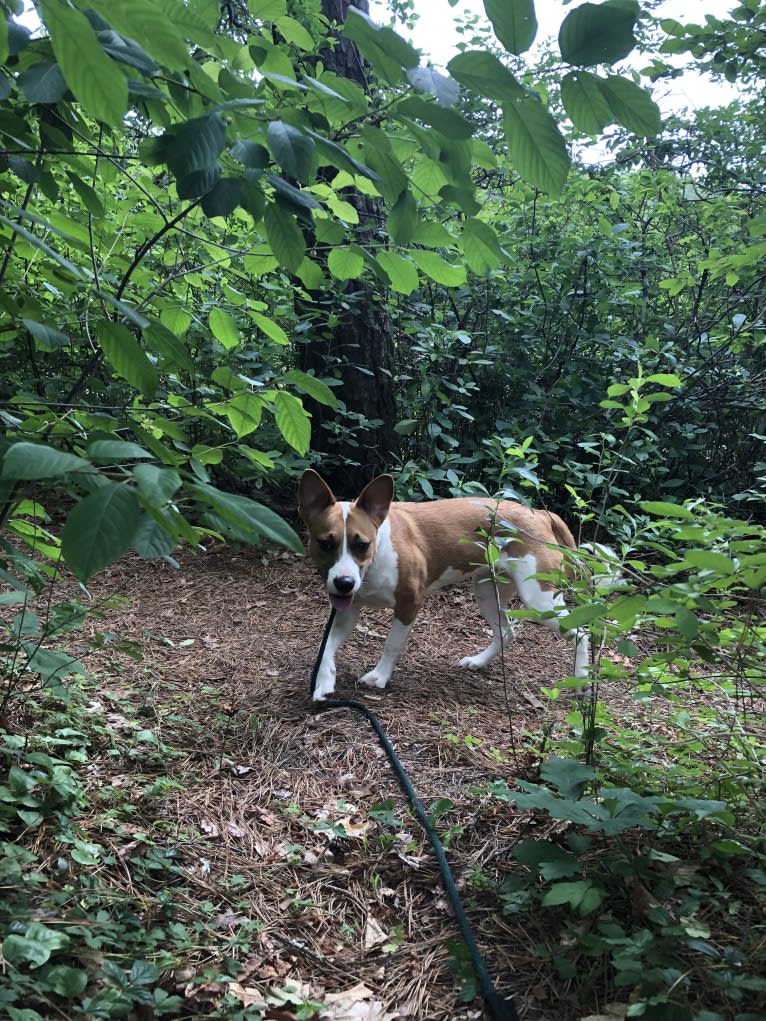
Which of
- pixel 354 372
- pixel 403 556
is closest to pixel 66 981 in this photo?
pixel 403 556

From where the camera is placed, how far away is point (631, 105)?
3.70 ft

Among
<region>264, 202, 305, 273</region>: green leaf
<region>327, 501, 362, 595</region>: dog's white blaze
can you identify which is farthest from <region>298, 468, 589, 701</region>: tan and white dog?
<region>264, 202, 305, 273</region>: green leaf

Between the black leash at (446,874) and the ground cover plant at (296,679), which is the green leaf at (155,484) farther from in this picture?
the black leash at (446,874)

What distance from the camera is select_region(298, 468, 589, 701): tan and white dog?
11.1ft

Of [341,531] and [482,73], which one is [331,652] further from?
[482,73]

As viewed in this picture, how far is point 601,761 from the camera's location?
2160 mm

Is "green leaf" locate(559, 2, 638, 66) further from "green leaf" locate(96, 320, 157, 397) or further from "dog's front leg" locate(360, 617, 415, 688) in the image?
"dog's front leg" locate(360, 617, 415, 688)

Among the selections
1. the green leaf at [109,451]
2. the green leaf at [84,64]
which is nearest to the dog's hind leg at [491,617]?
the green leaf at [109,451]

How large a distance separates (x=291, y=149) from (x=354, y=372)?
15.0ft

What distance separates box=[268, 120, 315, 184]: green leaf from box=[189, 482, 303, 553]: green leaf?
53cm

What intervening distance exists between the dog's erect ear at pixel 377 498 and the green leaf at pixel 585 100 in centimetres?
236

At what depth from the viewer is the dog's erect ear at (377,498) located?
349 cm

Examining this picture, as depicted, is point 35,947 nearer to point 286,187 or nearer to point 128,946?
point 128,946

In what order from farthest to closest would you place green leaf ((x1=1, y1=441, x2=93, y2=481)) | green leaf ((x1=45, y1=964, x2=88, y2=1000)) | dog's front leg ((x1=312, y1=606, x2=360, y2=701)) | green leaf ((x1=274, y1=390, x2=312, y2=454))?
dog's front leg ((x1=312, y1=606, x2=360, y2=701)) < green leaf ((x1=274, y1=390, x2=312, y2=454)) < green leaf ((x1=45, y1=964, x2=88, y2=1000)) < green leaf ((x1=1, y1=441, x2=93, y2=481))
